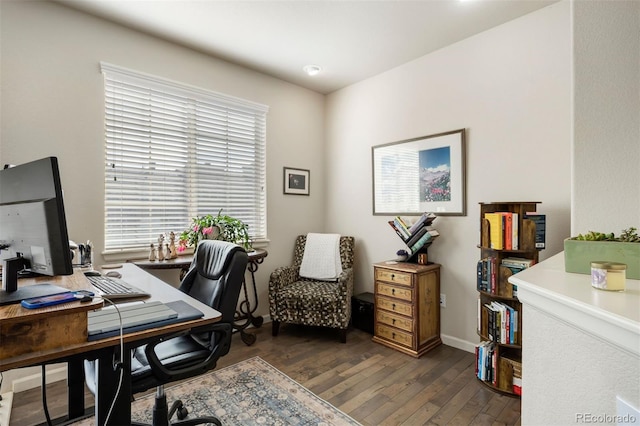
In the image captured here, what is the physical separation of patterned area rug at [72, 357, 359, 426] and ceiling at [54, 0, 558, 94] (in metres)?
2.75

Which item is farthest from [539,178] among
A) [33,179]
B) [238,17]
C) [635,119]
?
[33,179]

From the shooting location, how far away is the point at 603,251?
941 mm

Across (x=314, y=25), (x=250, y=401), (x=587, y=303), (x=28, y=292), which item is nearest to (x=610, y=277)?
(x=587, y=303)

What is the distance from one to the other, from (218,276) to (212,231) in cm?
120

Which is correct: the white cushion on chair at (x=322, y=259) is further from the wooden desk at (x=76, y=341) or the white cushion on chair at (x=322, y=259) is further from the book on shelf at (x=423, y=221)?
the wooden desk at (x=76, y=341)

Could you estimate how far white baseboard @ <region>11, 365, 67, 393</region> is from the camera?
6.98 feet

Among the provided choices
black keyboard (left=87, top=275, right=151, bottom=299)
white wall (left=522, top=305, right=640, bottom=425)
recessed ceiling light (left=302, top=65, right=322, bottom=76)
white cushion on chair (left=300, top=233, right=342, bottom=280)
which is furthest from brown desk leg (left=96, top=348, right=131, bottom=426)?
recessed ceiling light (left=302, top=65, right=322, bottom=76)

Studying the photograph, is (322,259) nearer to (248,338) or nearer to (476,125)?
(248,338)

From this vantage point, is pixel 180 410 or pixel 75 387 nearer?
pixel 75 387

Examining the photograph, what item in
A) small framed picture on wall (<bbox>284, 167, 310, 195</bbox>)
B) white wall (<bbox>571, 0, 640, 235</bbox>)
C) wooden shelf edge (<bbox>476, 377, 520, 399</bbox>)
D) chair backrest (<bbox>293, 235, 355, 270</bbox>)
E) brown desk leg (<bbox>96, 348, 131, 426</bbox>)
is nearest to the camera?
brown desk leg (<bbox>96, 348, 131, 426</bbox>)

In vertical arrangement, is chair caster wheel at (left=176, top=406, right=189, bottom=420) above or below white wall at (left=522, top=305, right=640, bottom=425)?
below

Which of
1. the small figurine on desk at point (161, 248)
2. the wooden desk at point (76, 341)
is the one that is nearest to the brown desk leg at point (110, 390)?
the wooden desk at point (76, 341)

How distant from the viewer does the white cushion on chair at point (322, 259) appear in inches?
131

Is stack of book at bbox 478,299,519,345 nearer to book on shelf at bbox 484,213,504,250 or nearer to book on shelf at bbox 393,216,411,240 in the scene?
book on shelf at bbox 484,213,504,250
